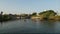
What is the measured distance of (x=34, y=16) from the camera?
23.8 metres

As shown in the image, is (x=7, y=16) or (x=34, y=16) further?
(x=34, y=16)

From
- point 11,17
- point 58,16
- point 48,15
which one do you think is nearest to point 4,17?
point 11,17

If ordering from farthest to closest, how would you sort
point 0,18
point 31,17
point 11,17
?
point 31,17 < point 11,17 < point 0,18

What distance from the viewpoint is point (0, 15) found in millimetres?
20484

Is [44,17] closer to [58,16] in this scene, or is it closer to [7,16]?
[58,16]

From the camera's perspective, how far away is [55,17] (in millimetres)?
20719

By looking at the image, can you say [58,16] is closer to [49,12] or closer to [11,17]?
[49,12]

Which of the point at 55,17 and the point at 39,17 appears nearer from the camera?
the point at 55,17

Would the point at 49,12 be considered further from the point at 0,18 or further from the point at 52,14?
the point at 0,18

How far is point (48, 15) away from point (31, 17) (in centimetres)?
428

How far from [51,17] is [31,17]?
5.08 m

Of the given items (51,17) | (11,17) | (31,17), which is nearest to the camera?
(51,17)

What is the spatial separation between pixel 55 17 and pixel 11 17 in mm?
7521

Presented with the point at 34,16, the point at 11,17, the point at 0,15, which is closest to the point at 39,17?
the point at 34,16
